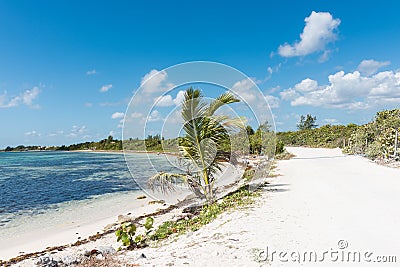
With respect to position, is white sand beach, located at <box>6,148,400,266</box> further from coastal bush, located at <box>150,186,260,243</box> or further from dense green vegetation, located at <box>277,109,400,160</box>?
dense green vegetation, located at <box>277,109,400,160</box>

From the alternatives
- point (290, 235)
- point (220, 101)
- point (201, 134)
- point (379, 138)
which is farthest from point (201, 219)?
point (379, 138)

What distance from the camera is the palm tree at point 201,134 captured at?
8.59 meters

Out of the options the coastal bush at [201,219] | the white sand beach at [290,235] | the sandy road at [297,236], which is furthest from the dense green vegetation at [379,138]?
the coastal bush at [201,219]

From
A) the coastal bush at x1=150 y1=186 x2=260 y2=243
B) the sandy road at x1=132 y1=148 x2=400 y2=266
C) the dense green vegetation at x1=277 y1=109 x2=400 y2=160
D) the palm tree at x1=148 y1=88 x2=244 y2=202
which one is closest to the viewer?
the sandy road at x1=132 y1=148 x2=400 y2=266

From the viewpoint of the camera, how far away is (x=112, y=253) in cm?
527

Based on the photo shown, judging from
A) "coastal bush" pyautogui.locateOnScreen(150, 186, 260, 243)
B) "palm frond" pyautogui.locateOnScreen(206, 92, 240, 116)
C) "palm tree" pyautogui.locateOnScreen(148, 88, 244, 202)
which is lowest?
"coastal bush" pyautogui.locateOnScreen(150, 186, 260, 243)

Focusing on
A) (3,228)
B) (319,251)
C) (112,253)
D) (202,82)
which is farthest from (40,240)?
(319,251)

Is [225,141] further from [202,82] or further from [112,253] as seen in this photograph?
[112,253]

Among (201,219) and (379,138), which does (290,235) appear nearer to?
(201,219)

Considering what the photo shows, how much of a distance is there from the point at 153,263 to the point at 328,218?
Answer: 406 centimetres

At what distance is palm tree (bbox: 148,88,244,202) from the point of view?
859 cm

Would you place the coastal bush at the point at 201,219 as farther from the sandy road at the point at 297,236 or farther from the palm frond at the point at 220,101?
the palm frond at the point at 220,101

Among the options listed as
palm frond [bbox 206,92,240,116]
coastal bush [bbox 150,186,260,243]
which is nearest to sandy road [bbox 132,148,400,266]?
coastal bush [bbox 150,186,260,243]

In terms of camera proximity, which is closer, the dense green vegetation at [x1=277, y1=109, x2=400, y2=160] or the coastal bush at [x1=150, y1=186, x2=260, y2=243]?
the coastal bush at [x1=150, y1=186, x2=260, y2=243]
